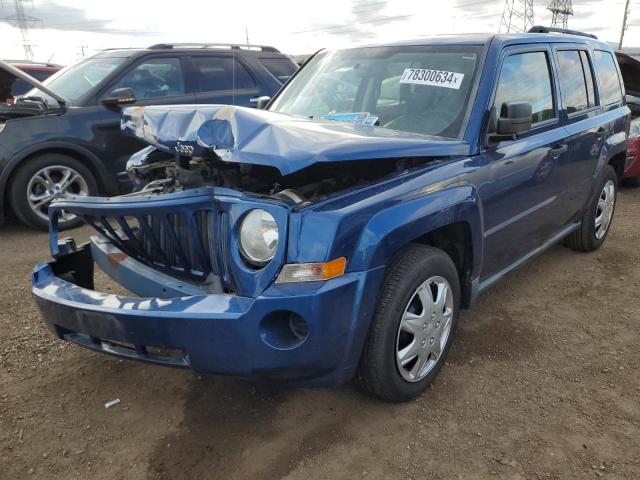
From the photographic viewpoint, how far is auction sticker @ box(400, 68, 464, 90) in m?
3.06

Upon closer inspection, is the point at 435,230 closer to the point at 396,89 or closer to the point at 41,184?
the point at 396,89

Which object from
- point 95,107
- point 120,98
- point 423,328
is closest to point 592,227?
point 423,328

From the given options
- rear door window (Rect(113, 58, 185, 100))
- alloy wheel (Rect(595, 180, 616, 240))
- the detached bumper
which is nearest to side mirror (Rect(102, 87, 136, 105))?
rear door window (Rect(113, 58, 185, 100))

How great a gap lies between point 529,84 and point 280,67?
4.18 metres

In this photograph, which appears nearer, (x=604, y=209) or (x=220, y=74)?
(x=604, y=209)

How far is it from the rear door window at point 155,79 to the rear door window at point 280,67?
3.87ft

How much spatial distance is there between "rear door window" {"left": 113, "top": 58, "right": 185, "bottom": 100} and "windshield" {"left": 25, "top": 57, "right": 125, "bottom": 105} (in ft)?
0.68

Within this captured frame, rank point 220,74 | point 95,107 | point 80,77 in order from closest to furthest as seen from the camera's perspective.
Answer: point 95,107, point 80,77, point 220,74

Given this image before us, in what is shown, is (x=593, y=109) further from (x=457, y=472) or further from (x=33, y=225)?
(x=33, y=225)

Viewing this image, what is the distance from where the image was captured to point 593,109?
13.9 ft

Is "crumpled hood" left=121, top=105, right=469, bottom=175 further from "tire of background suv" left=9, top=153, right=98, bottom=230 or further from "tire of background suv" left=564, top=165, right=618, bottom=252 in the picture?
"tire of background suv" left=9, top=153, right=98, bottom=230

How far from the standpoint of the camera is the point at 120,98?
5363mm

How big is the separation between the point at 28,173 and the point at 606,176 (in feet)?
17.5

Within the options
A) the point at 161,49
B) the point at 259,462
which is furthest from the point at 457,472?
the point at 161,49
